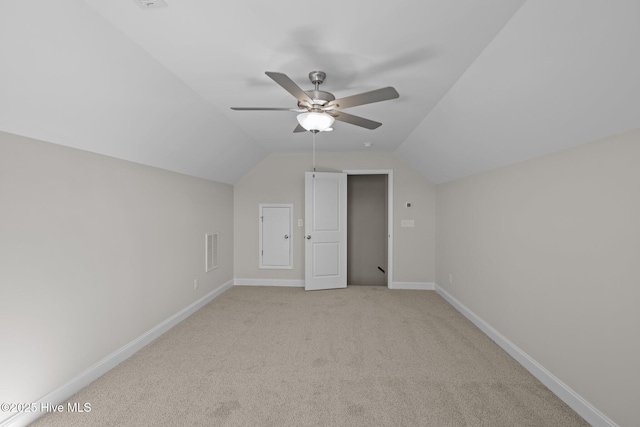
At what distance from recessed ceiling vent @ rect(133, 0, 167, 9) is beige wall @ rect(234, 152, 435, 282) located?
391 centimetres

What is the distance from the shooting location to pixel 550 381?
2.31 m

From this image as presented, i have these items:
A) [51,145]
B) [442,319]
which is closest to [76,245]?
[51,145]

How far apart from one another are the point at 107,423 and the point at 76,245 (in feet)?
4.19

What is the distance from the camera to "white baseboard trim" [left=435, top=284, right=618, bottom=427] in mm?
1910

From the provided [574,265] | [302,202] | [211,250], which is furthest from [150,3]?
[302,202]

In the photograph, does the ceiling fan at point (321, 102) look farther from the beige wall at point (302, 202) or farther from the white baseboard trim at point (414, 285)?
the white baseboard trim at point (414, 285)

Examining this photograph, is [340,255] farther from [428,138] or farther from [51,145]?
[51,145]

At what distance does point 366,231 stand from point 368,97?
4.75 meters

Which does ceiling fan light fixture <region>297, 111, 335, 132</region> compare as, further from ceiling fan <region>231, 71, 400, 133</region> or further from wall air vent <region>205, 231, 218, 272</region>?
wall air vent <region>205, 231, 218, 272</region>

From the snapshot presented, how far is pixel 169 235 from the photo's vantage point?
3516 mm

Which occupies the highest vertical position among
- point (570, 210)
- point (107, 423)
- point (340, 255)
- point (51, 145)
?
point (51, 145)

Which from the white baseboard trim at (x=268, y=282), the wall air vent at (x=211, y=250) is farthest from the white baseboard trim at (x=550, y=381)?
the wall air vent at (x=211, y=250)

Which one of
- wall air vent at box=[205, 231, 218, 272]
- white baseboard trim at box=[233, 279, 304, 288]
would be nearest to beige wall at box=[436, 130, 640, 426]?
white baseboard trim at box=[233, 279, 304, 288]

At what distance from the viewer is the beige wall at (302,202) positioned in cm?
525
